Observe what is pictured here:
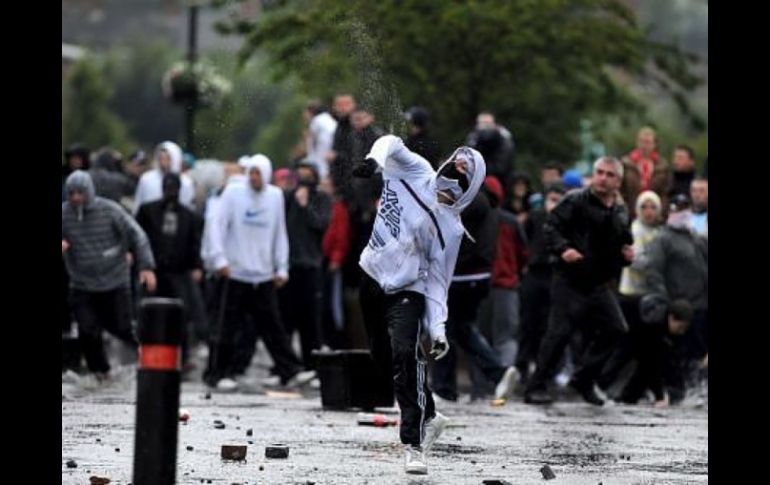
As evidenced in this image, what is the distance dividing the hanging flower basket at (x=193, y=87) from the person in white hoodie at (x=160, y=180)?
1145cm

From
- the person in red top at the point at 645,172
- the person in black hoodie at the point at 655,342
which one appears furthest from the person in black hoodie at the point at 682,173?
the person in black hoodie at the point at 655,342

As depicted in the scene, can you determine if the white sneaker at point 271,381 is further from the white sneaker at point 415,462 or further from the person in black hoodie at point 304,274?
the white sneaker at point 415,462

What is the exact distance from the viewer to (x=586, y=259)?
18.6 meters

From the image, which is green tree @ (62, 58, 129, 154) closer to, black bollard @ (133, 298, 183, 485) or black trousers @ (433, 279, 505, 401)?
black trousers @ (433, 279, 505, 401)

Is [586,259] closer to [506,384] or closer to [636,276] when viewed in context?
[506,384]

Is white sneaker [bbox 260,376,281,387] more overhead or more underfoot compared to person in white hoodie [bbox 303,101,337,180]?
more underfoot

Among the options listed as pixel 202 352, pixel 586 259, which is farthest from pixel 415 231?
pixel 202 352

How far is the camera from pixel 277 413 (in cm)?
1700

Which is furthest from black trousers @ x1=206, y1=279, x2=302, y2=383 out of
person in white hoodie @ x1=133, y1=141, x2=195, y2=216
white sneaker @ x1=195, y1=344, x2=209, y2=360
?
white sneaker @ x1=195, y1=344, x2=209, y2=360

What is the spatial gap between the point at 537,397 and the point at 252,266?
328cm

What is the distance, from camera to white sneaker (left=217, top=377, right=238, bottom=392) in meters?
20.4

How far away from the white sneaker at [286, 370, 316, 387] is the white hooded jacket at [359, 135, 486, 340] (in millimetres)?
7812

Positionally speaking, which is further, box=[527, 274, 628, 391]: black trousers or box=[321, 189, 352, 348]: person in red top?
box=[321, 189, 352, 348]: person in red top
